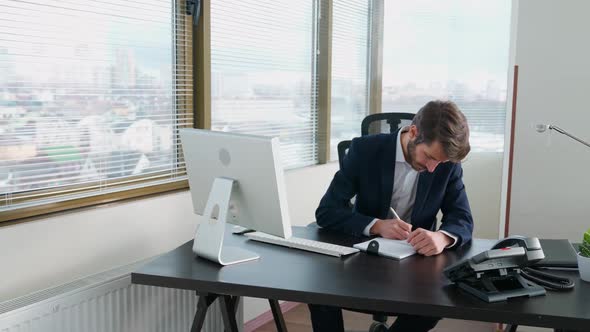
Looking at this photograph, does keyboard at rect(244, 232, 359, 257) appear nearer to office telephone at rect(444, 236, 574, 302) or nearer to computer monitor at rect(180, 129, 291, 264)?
computer monitor at rect(180, 129, 291, 264)

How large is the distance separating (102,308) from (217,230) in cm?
57

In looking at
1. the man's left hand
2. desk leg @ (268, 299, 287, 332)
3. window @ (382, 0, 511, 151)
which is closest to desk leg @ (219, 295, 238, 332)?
desk leg @ (268, 299, 287, 332)

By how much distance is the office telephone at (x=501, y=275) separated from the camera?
5.64 feet

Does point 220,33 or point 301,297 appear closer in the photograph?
point 301,297

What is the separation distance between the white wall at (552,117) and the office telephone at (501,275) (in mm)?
1621

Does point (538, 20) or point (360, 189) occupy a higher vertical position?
point (538, 20)

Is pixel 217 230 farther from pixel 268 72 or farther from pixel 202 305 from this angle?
pixel 268 72

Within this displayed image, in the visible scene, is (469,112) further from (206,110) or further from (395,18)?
(206,110)

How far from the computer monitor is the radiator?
0.49m

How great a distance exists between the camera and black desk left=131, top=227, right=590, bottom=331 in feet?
5.33

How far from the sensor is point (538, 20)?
10.7 feet

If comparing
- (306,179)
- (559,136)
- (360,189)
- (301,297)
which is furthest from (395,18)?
(301,297)

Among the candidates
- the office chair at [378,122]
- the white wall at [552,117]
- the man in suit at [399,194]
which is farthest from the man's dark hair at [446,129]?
the white wall at [552,117]

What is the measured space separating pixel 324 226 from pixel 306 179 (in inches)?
60.8
